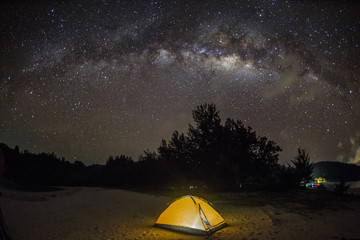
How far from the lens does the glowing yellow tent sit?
7.12 meters

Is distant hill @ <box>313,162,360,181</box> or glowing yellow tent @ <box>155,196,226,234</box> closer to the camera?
glowing yellow tent @ <box>155,196,226,234</box>

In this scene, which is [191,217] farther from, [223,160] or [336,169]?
[336,169]

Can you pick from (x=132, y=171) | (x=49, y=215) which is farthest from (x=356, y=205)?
(x=132, y=171)

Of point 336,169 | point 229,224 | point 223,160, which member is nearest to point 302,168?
point 223,160

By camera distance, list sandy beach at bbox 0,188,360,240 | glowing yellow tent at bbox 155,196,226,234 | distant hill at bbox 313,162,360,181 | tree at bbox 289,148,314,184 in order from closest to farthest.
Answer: sandy beach at bbox 0,188,360,240 < glowing yellow tent at bbox 155,196,226,234 < tree at bbox 289,148,314,184 < distant hill at bbox 313,162,360,181

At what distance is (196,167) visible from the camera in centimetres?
2131

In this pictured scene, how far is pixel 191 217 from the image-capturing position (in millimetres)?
7340

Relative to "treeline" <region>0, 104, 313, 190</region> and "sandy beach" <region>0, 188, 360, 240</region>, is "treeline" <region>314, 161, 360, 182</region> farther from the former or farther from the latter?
"sandy beach" <region>0, 188, 360, 240</region>

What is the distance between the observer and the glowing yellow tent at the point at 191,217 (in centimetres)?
712

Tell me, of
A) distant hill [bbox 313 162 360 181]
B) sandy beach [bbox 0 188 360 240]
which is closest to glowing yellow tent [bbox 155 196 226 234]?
sandy beach [bbox 0 188 360 240]

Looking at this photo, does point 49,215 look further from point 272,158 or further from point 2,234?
point 272,158

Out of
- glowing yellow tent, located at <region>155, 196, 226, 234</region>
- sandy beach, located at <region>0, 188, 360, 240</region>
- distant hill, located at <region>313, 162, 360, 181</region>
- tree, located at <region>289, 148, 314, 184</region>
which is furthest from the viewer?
distant hill, located at <region>313, 162, 360, 181</region>

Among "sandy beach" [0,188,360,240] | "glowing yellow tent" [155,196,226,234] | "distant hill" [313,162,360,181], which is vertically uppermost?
"glowing yellow tent" [155,196,226,234]

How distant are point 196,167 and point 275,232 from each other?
14846 mm
